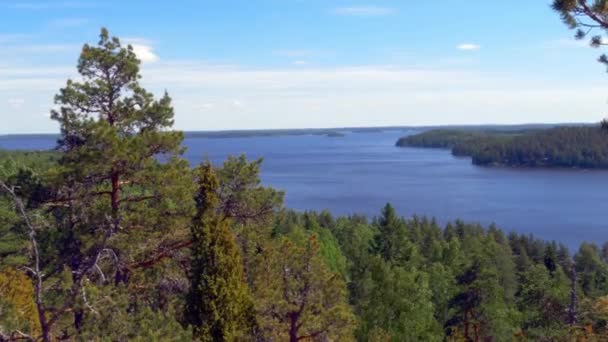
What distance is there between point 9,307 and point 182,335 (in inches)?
91.9

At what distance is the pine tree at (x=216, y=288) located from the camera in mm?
9250

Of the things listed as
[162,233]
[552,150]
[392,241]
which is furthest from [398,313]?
[552,150]

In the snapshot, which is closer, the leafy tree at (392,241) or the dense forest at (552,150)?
the leafy tree at (392,241)

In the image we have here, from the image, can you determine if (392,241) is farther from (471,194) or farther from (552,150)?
(552,150)

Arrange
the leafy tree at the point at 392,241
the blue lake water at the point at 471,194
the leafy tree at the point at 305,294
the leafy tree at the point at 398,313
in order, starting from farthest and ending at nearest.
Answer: the blue lake water at the point at 471,194 → the leafy tree at the point at 392,241 → the leafy tree at the point at 398,313 → the leafy tree at the point at 305,294

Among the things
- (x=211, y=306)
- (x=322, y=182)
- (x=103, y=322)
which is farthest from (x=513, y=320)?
(x=322, y=182)

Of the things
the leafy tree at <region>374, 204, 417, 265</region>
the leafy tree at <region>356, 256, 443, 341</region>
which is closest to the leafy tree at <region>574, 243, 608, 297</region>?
the leafy tree at <region>374, 204, 417, 265</region>

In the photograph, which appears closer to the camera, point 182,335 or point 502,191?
point 182,335

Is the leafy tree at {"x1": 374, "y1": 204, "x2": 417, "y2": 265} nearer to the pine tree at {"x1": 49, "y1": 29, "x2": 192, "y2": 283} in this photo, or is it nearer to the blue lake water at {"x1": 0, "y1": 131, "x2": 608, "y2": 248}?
the pine tree at {"x1": 49, "y1": 29, "x2": 192, "y2": 283}

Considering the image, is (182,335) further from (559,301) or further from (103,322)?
(559,301)

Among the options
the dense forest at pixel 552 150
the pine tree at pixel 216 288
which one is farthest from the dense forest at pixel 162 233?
the dense forest at pixel 552 150

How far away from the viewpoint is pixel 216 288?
924cm

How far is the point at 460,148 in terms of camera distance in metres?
156

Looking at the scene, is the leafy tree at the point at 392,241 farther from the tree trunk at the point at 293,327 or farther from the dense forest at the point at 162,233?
the tree trunk at the point at 293,327
